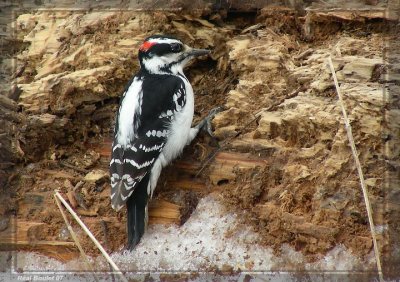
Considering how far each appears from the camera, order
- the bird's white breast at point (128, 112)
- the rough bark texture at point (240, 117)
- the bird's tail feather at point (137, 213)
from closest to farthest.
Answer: the rough bark texture at point (240, 117)
the bird's tail feather at point (137, 213)
the bird's white breast at point (128, 112)

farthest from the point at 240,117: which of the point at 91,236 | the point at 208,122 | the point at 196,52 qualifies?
the point at 91,236

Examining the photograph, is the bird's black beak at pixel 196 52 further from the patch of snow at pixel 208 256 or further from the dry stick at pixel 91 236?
the dry stick at pixel 91 236

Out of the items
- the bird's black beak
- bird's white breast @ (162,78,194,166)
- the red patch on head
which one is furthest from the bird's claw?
the red patch on head

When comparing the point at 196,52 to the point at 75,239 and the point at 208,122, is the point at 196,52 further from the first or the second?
the point at 75,239

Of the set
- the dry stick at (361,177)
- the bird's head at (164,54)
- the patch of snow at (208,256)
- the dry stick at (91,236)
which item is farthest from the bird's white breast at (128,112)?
the dry stick at (361,177)

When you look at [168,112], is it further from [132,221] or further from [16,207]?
[16,207]

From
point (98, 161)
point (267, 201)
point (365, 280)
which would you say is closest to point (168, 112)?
point (98, 161)
